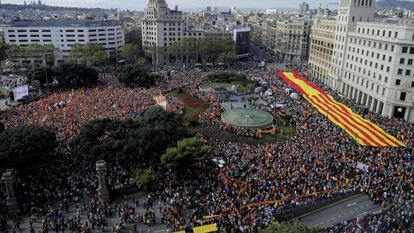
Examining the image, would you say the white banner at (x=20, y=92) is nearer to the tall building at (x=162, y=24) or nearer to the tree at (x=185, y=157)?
the tree at (x=185, y=157)

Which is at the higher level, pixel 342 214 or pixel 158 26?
pixel 158 26

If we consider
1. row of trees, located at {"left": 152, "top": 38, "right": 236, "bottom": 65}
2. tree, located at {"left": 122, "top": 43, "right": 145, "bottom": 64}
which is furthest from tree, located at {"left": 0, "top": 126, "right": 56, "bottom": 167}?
row of trees, located at {"left": 152, "top": 38, "right": 236, "bottom": 65}

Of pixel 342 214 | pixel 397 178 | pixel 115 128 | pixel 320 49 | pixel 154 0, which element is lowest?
pixel 342 214

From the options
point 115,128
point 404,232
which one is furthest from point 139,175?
point 404,232

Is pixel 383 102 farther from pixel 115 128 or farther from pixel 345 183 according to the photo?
pixel 115 128

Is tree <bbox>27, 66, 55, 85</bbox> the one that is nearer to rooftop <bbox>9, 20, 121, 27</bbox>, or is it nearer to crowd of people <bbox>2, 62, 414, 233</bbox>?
crowd of people <bbox>2, 62, 414, 233</bbox>
